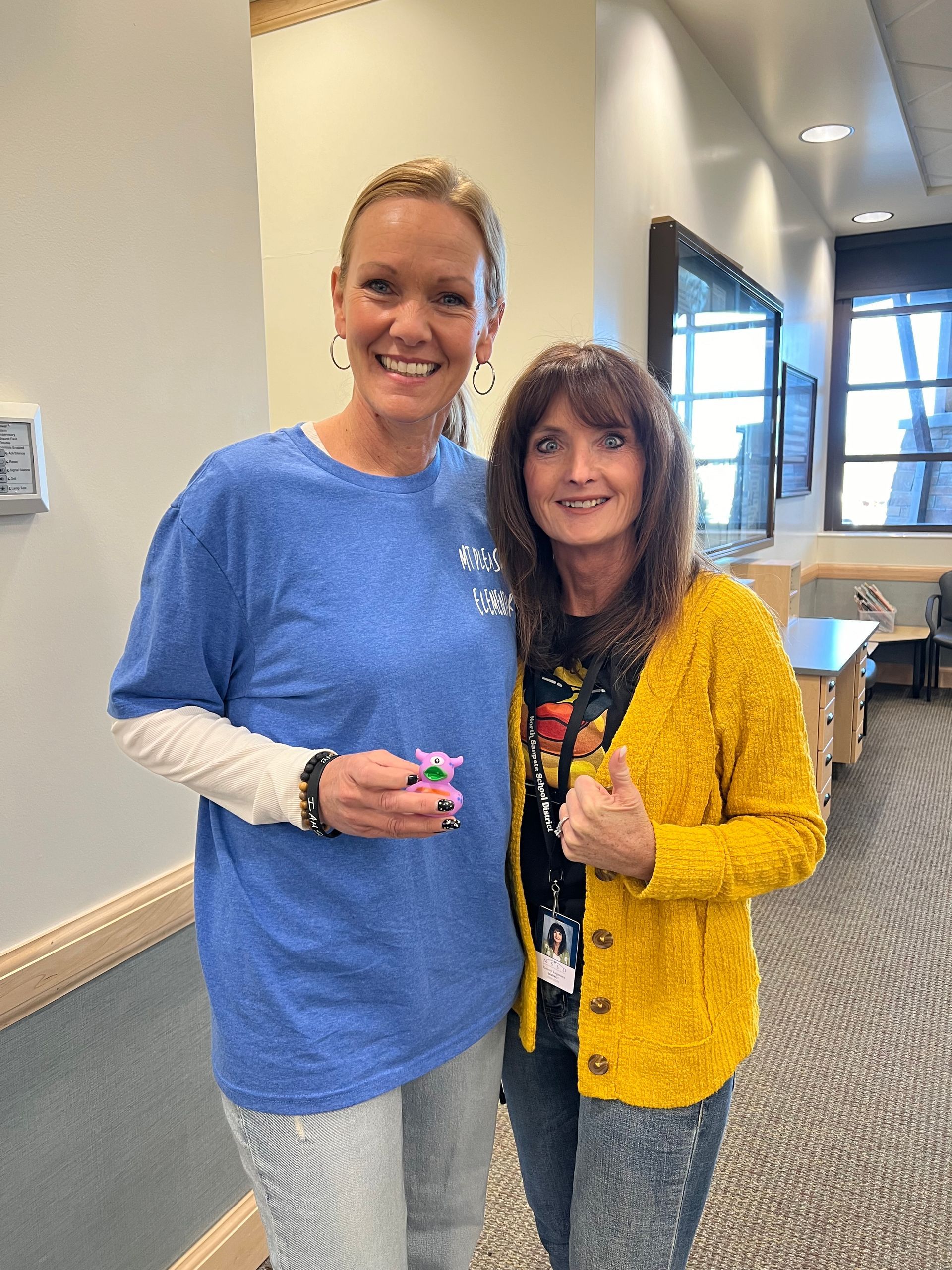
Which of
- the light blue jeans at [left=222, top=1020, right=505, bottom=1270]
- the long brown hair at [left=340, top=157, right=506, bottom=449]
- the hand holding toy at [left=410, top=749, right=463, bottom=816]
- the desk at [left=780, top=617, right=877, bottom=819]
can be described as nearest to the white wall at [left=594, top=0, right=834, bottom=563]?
the desk at [left=780, top=617, right=877, bottom=819]

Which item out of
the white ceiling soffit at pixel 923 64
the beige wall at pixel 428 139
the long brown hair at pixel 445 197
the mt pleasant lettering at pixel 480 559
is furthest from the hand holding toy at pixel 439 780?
the white ceiling soffit at pixel 923 64

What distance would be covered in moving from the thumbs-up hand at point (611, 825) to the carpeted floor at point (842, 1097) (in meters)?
1.23

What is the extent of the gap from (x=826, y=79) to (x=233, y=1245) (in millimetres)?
4430

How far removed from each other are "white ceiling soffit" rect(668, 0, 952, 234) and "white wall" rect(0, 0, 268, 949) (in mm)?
2417

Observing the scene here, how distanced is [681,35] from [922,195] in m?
3.11

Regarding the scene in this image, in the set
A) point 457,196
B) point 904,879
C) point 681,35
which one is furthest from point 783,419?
point 457,196

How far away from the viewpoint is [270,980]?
37.4 inches

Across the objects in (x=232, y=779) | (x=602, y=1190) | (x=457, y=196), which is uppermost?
(x=457, y=196)

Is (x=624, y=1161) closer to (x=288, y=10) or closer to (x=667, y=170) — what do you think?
(x=667, y=170)

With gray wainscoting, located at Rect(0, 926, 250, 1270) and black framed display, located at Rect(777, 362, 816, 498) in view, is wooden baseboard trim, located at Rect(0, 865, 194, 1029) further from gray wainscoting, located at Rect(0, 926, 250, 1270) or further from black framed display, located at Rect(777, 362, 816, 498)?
black framed display, located at Rect(777, 362, 816, 498)

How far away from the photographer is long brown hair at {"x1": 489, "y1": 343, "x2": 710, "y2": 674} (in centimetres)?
112

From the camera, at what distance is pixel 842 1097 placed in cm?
221

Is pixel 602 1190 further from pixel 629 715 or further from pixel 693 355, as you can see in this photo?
pixel 693 355

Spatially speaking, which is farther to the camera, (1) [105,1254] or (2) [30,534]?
(1) [105,1254]
